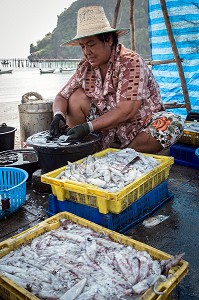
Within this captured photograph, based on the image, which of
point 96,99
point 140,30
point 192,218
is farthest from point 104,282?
point 140,30

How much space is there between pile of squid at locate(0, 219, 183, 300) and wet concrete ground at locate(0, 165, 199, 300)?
12.9 inches

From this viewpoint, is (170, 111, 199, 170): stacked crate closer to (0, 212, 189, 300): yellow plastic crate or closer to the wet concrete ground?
the wet concrete ground

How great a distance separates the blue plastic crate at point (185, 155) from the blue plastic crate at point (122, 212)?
1125 millimetres

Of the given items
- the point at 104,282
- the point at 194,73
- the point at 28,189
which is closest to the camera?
the point at 104,282

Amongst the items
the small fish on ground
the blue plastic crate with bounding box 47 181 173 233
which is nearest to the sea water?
the blue plastic crate with bounding box 47 181 173 233

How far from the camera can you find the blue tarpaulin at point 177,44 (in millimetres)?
5891

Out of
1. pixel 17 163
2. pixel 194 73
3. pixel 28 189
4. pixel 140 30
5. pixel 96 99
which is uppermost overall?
pixel 140 30

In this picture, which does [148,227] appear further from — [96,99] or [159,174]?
[96,99]

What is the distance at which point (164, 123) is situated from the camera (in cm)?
374

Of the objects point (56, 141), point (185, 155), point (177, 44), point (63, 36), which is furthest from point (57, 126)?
point (63, 36)

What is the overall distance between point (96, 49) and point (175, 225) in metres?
2.17

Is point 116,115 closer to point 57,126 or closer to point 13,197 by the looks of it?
point 57,126

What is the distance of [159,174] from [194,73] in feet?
12.4

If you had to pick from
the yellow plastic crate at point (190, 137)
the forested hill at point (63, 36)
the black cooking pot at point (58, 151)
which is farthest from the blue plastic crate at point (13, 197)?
the forested hill at point (63, 36)
